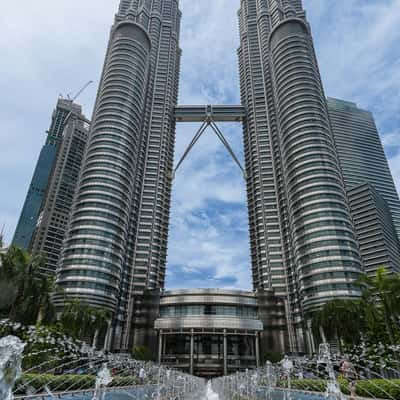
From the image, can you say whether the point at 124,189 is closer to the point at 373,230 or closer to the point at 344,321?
the point at 344,321

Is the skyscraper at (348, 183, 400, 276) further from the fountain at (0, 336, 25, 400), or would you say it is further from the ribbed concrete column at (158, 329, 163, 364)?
the fountain at (0, 336, 25, 400)

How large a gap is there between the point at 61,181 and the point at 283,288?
401 ft

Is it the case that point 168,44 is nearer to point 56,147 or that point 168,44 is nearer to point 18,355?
point 56,147

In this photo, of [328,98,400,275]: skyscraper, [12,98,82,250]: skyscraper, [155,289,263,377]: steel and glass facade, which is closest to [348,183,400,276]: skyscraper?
[328,98,400,275]: skyscraper

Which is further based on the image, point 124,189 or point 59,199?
point 59,199

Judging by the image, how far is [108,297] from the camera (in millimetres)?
80000

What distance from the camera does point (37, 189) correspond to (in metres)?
178

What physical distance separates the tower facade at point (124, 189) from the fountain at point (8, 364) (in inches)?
2915

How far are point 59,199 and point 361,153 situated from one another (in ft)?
521

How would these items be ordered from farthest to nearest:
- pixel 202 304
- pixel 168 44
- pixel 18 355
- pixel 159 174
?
1. pixel 168 44
2. pixel 159 174
3. pixel 202 304
4. pixel 18 355

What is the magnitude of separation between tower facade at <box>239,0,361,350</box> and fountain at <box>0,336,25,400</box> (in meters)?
77.9

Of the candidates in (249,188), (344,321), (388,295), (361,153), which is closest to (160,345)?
(344,321)

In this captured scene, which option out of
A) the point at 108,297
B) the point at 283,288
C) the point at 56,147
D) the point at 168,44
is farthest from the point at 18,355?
the point at 56,147

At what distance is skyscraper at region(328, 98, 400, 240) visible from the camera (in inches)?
6309
